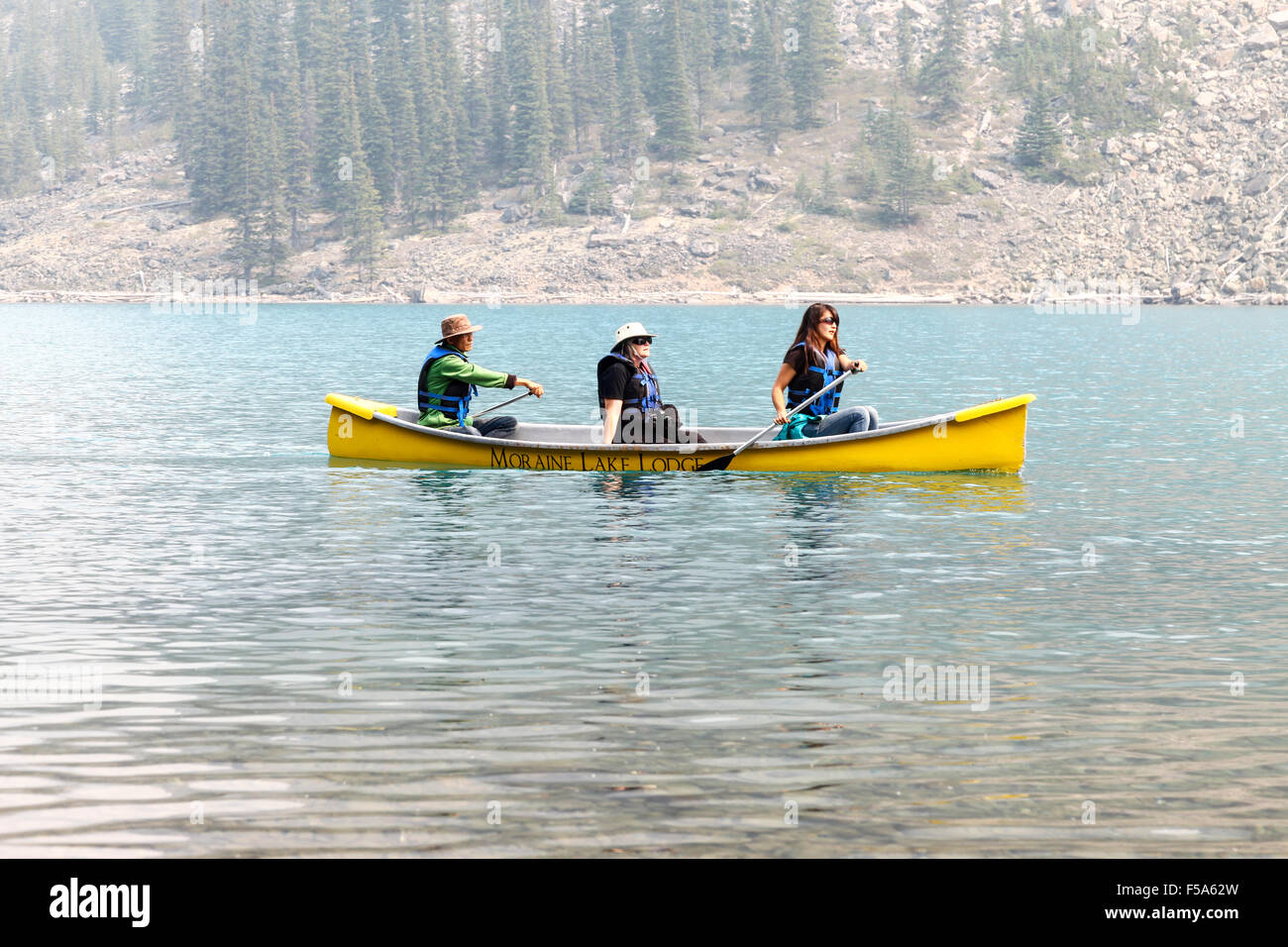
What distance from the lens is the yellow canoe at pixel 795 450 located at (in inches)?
773

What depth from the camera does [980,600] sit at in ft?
41.5

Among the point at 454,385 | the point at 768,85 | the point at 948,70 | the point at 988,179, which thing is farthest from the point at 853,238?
the point at 454,385

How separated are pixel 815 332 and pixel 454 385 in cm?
588

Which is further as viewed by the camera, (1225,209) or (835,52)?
(835,52)

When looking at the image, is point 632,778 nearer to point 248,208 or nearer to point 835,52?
point 248,208

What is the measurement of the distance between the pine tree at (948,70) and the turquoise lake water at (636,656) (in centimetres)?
13747

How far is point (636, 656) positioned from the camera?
34.4 feet

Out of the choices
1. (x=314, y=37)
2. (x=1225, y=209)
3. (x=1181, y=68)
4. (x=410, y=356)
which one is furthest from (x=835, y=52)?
(x=410, y=356)

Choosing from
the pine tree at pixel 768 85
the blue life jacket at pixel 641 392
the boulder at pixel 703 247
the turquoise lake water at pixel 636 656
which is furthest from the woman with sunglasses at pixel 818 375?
the pine tree at pixel 768 85

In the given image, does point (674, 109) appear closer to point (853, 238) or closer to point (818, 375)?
point (853, 238)

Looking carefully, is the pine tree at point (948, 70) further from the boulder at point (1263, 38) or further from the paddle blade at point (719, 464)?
the paddle blade at point (719, 464)

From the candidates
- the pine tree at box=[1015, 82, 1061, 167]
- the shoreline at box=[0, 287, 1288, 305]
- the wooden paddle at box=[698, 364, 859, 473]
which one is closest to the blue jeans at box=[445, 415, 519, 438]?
the wooden paddle at box=[698, 364, 859, 473]

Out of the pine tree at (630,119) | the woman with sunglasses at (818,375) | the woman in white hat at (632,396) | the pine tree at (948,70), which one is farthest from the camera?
the pine tree at (948,70)

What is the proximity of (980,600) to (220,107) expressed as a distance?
525ft
